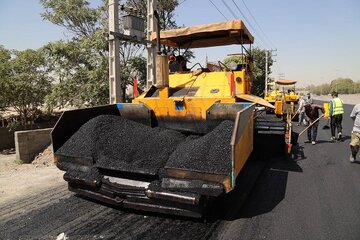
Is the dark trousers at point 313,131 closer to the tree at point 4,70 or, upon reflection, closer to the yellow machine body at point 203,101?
the yellow machine body at point 203,101

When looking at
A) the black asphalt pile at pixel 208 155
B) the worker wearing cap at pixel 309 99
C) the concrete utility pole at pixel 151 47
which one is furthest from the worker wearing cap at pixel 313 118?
the black asphalt pile at pixel 208 155

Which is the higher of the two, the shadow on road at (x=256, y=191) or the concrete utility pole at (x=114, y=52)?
the concrete utility pole at (x=114, y=52)

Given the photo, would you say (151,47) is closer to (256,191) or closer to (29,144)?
(29,144)

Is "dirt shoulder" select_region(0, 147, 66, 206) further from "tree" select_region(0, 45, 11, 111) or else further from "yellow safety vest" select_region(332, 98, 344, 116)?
"tree" select_region(0, 45, 11, 111)

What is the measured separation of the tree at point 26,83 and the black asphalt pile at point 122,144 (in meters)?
11.4

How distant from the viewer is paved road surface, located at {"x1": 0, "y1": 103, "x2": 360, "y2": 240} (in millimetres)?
3332

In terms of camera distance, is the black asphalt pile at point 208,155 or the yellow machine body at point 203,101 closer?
the black asphalt pile at point 208,155

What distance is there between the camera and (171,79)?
625 cm

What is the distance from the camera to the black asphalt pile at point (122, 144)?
3.87 metres

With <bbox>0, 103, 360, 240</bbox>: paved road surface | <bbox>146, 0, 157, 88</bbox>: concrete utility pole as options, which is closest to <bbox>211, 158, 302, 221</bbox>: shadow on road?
<bbox>0, 103, 360, 240</bbox>: paved road surface

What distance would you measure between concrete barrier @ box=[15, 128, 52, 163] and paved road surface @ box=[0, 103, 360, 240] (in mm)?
4235

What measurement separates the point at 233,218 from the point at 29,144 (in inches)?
288

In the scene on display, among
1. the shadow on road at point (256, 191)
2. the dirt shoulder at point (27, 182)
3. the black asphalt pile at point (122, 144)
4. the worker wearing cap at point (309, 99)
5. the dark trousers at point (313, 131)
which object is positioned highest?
the worker wearing cap at point (309, 99)

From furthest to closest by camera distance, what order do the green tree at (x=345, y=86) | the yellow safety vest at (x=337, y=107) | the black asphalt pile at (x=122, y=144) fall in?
1. the green tree at (x=345, y=86)
2. the yellow safety vest at (x=337, y=107)
3. the black asphalt pile at (x=122, y=144)
